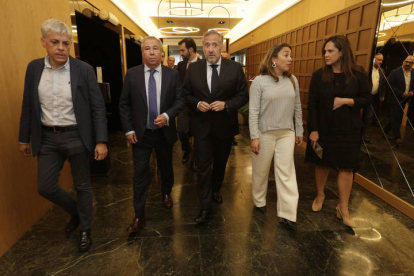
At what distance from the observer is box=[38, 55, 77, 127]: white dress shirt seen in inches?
72.8

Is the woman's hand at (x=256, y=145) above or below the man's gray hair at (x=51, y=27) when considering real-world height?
below

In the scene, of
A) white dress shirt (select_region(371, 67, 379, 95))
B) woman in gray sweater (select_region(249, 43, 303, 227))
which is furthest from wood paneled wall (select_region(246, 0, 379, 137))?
woman in gray sweater (select_region(249, 43, 303, 227))

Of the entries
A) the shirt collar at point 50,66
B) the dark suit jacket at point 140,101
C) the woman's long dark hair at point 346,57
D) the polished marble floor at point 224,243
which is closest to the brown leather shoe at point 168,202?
the polished marble floor at point 224,243

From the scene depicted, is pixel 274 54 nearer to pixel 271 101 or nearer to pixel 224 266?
pixel 271 101

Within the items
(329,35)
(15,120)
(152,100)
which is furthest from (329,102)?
(15,120)

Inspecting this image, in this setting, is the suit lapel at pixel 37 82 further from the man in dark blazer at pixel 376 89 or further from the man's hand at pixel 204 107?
the man in dark blazer at pixel 376 89

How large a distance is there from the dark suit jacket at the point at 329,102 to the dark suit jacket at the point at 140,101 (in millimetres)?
1328

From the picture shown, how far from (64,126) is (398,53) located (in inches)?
134

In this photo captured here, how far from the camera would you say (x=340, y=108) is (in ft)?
7.71

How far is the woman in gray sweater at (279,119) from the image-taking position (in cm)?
223

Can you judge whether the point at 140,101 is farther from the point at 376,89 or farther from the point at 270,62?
the point at 376,89

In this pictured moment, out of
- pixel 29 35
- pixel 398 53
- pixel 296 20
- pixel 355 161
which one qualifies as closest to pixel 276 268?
pixel 355 161

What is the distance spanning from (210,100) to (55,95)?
1233 millimetres

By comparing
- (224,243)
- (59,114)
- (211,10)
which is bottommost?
(224,243)
